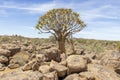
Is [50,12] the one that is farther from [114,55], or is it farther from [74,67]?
[74,67]

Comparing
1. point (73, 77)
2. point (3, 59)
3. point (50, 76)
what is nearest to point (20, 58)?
point (3, 59)

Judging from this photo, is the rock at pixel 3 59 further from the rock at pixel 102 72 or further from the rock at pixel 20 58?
the rock at pixel 102 72

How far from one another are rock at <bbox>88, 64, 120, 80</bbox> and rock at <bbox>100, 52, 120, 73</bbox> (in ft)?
2.38

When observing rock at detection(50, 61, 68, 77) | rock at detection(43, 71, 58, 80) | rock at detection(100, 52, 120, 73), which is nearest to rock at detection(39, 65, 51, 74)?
rock at detection(50, 61, 68, 77)

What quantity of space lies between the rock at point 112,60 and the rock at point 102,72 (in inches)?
28.6

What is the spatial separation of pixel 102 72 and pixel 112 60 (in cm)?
259

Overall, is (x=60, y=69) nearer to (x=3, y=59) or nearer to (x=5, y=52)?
(x=3, y=59)

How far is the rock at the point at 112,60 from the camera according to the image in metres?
22.9

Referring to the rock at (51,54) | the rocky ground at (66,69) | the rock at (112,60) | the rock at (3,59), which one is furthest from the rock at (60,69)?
the rock at (3,59)

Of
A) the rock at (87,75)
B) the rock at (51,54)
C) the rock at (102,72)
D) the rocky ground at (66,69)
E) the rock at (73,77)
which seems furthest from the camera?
the rock at (51,54)

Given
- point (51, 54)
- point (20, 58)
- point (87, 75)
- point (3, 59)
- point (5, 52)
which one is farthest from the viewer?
point (5, 52)

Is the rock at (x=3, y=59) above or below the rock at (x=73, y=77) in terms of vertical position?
above

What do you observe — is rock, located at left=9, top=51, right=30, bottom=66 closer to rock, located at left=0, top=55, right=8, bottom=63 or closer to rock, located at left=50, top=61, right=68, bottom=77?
rock, located at left=0, top=55, right=8, bottom=63

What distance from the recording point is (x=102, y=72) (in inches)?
835
